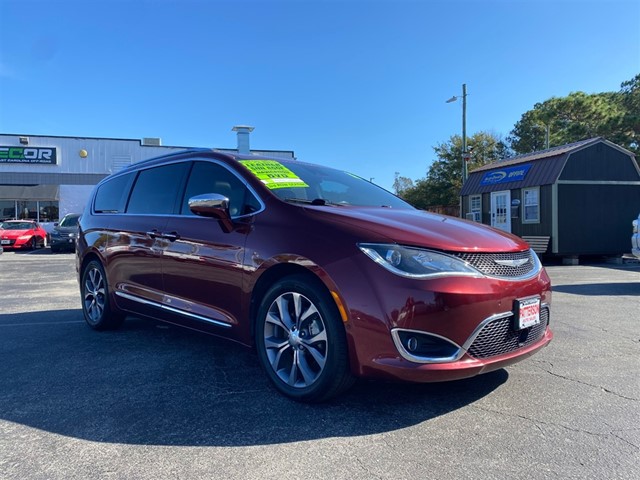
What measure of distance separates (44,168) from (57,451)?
31.6m

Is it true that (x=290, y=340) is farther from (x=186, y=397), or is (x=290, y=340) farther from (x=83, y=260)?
(x=83, y=260)

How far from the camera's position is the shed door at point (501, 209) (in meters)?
17.6

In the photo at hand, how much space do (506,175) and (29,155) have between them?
27.6m

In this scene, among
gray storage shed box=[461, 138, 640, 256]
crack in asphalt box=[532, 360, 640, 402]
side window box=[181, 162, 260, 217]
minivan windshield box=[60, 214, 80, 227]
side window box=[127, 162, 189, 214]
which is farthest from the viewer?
minivan windshield box=[60, 214, 80, 227]

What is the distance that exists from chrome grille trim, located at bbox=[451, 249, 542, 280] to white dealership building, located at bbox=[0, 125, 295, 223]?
2773 cm

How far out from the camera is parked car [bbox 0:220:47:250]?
20.2 m

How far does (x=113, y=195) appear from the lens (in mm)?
5273

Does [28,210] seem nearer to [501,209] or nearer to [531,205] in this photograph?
[501,209]

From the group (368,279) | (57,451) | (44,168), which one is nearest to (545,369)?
(368,279)

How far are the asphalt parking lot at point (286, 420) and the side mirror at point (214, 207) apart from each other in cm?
120

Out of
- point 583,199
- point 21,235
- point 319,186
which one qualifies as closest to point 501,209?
point 583,199

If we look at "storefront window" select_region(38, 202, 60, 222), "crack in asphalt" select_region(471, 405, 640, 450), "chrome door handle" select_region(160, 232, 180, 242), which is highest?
"storefront window" select_region(38, 202, 60, 222)

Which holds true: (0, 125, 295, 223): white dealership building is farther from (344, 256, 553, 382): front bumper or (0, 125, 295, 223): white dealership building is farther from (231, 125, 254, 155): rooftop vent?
(344, 256, 553, 382): front bumper

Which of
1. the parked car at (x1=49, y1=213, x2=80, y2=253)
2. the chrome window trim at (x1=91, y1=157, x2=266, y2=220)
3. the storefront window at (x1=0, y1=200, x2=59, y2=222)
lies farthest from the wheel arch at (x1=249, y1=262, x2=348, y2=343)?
the storefront window at (x1=0, y1=200, x2=59, y2=222)
